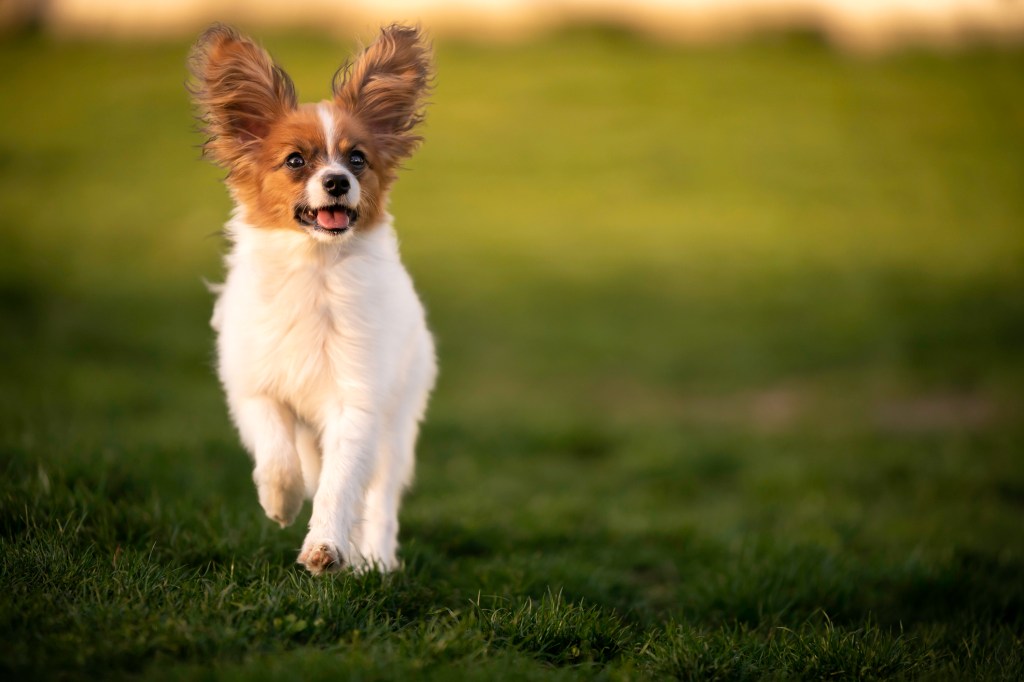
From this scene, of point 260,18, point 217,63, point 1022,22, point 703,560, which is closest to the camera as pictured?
point 217,63

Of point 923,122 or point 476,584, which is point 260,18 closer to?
point 923,122

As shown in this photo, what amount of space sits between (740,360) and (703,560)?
7366 mm

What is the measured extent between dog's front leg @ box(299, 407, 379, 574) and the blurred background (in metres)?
1.32

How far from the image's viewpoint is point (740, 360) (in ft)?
42.0

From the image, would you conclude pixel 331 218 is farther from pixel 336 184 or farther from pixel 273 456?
pixel 273 456

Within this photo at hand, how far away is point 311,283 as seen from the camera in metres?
4.24

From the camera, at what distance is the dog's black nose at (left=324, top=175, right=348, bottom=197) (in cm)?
412

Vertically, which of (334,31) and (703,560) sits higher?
(334,31)

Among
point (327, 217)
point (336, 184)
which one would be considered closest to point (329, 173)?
point (336, 184)

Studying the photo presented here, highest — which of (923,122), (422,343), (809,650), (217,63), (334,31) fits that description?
(334,31)

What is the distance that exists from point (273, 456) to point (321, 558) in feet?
1.57

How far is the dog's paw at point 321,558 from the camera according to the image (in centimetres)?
381

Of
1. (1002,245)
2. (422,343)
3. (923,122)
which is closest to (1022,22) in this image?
(923,122)

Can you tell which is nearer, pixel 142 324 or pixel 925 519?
pixel 925 519
